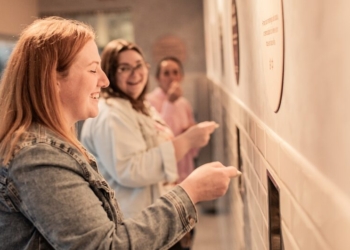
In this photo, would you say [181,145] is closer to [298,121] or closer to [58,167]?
[58,167]

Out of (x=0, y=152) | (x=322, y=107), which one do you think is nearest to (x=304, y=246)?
(x=322, y=107)

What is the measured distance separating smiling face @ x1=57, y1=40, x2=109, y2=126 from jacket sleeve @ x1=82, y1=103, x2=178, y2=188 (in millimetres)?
927

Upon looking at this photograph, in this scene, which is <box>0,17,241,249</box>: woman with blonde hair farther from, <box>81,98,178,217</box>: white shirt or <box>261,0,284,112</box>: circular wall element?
<box>81,98,178,217</box>: white shirt

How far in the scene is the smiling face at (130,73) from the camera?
91.4 inches

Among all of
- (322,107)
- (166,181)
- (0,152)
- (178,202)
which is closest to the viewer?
(322,107)

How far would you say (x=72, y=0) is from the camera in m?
6.11

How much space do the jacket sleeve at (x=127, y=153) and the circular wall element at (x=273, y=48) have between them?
990 mm

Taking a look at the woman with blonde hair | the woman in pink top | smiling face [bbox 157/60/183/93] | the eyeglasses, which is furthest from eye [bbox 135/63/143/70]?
smiling face [bbox 157/60/183/93]

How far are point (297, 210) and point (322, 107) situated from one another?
0.85ft

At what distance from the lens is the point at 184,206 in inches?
47.8

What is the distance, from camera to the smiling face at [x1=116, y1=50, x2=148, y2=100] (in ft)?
7.61

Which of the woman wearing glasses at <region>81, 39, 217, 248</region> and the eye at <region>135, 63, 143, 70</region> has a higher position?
the eye at <region>135, 63, 143, 70</region>

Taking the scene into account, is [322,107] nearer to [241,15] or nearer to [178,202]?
[178,202]

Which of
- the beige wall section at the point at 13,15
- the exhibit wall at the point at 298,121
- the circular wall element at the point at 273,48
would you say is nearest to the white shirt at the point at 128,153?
the exhibit wall at the point at 298,121
